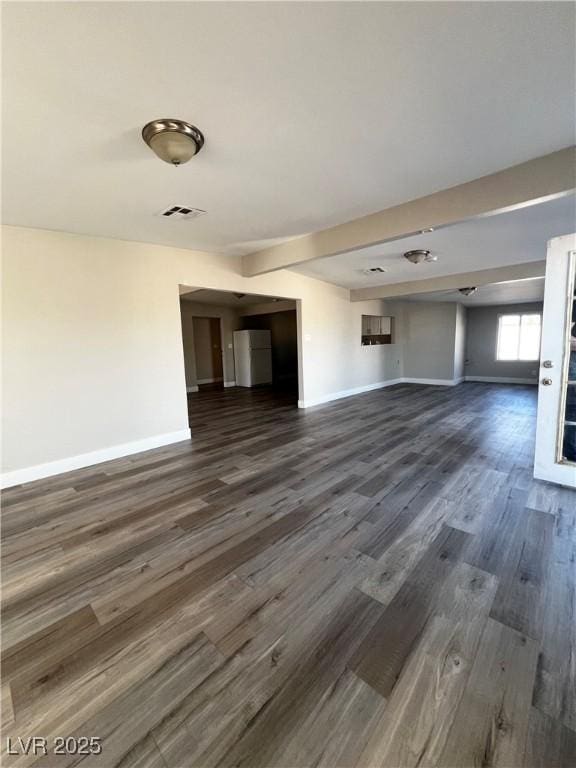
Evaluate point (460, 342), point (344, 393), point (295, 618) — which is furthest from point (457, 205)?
point (460, 342)

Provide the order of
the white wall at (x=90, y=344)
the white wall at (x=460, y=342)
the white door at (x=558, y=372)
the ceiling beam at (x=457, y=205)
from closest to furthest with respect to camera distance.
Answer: the ceiling beam at (x=457, y=205) < the white door at (x=558, y=372) < the white wall at (x=90, y=344) < the white wall at (x=460, y=342)

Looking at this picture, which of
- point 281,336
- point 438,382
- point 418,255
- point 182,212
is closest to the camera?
point 182,212

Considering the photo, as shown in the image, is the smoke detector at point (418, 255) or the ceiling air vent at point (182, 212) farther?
the smoke detector at point (418, 255)

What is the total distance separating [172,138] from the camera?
1703mm

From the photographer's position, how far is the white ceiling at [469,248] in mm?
3076

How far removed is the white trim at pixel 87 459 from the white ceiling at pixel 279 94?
2.39 m

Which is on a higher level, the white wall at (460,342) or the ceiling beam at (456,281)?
the ceiling beam at (456,281)

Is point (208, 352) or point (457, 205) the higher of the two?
point (457, 205)

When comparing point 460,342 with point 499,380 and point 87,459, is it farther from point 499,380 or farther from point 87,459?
point 87,459

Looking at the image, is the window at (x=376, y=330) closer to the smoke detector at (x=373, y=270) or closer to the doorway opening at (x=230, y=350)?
the doorway opening at (x=230, y=350)

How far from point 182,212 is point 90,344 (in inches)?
68.3

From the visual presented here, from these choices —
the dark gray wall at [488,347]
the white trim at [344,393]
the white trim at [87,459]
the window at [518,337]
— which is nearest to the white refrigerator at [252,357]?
the white trim at [344,393]

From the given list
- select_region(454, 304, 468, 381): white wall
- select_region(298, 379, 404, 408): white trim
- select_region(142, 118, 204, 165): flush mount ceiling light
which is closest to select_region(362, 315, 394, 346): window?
select_region(298, 379, 404, 408): white trim

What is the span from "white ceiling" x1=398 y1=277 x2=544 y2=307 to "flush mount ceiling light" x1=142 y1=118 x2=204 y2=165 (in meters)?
5.51
